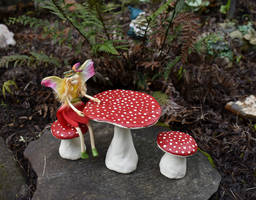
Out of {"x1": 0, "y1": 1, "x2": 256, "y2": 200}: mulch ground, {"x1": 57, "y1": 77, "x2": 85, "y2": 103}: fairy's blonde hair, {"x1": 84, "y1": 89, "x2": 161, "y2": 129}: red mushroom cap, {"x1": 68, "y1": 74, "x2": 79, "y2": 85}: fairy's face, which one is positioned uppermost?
{"x1": 68, "y1": 74, "x2": 79, "y2": 85}: fairy's face

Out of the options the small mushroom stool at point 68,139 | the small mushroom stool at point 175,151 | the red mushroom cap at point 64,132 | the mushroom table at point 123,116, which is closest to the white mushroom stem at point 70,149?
the small mushroom stool at point 68,139

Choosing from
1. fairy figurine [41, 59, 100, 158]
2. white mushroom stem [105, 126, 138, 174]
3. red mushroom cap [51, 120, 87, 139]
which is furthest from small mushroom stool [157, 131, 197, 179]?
red mushroom cap [51, 120, 87, 139]

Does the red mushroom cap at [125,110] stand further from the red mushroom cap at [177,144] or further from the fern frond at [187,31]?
the fern frond at [187,31]

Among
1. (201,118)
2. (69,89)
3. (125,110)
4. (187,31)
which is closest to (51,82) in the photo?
(69,89)

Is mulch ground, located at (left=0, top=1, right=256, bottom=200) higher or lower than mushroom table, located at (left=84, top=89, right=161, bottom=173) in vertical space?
lower


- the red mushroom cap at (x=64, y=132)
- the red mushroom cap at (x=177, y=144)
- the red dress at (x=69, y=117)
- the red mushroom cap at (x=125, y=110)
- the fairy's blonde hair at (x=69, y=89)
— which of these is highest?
the fairy's blonde hair at (x=69, y=89)

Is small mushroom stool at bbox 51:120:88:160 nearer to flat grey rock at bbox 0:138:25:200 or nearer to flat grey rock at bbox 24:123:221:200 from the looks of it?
flat grey rock at bbox 24:123:221:200

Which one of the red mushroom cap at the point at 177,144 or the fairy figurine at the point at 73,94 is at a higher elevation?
the fairy figurine at the point at 73,94

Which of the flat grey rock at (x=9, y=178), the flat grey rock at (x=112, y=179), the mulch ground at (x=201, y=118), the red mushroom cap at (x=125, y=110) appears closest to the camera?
the red mushroom cap at (x=125, y=110)
